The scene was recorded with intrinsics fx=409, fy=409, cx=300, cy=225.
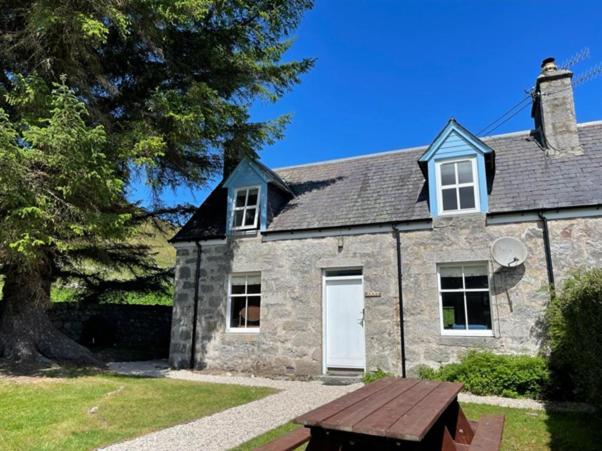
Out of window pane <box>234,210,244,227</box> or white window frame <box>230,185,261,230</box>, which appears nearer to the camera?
white window frame <box>230,185,261,230</box>

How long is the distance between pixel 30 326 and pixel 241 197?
6.90 m

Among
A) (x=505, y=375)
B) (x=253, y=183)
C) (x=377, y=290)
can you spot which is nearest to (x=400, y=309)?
(x=377, y=290)

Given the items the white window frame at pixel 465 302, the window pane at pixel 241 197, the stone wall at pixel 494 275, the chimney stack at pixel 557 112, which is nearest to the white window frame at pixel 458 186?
the stone wall at pixel 494 275

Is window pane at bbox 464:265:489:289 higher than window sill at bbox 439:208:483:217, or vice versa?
window sill at bbox 439:208:483:217

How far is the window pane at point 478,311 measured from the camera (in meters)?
9.75

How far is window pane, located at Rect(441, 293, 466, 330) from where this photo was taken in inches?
393

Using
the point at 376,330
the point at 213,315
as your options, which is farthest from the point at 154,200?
the point at 376,330

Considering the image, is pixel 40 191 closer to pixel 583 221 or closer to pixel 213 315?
pixel 213 315

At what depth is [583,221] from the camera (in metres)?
9.30

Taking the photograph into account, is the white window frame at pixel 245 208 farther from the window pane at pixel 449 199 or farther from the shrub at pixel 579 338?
the shrub at pixel 579 338

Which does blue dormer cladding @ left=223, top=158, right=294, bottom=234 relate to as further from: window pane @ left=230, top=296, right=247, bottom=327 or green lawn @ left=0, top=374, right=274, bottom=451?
green lawn @ left=0, top=374, right=274, bottom=451

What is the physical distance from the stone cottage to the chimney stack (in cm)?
4

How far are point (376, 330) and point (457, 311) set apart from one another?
2049mm

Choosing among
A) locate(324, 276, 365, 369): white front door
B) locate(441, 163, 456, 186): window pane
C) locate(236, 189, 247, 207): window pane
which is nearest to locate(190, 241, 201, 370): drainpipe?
locate(236, 189, 247, 207): window pane
